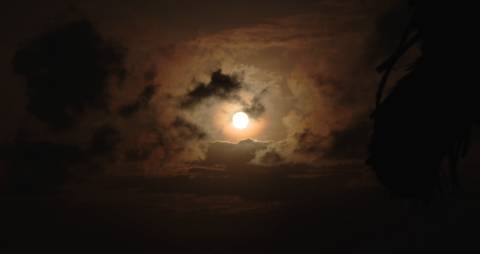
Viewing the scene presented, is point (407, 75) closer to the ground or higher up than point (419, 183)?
higher up

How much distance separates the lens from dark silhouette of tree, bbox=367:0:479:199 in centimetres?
194

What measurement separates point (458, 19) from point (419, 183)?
627 millimetres

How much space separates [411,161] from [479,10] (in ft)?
1.90

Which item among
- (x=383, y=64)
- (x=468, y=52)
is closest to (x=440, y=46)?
(x=468, y=52)

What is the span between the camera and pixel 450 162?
Answer: 80.6 inches

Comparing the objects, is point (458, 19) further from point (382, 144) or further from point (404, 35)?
point (382, 144)

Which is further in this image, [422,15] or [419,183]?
[419,183]

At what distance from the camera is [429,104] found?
196cm

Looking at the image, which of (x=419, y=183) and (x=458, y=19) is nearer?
(x=458, y=19)

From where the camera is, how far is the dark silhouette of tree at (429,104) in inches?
76.5

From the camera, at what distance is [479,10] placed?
6.32 feet

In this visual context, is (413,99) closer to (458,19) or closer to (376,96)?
(376,96)

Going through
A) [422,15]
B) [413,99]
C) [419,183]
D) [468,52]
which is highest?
[422,15]

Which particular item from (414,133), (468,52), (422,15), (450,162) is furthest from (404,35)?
(450,162)
